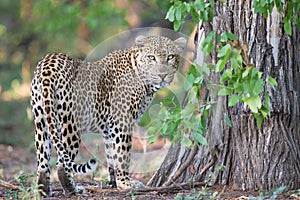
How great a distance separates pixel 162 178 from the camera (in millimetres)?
7770

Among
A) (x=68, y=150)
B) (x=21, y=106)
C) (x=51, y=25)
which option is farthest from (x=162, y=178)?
(x=21, y=106)

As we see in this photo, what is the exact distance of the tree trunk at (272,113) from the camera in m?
6.98

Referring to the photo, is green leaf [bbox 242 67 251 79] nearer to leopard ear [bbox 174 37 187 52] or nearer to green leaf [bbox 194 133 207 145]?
green leaf [bbox 194 133 207 145]

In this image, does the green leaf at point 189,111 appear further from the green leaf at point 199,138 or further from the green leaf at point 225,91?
the green leaf at point 225,91

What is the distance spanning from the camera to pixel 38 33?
20.7 metres

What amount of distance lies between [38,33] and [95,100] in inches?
515

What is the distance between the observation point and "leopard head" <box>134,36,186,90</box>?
8242 mm

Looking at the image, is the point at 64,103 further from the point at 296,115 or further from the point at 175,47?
the point at 296,115

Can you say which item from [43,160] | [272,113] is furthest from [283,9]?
[43,160]

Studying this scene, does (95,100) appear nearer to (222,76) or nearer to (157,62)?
(157,62)

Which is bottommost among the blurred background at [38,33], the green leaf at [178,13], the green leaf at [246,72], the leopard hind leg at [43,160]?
the leopard hind leg at [43,160]

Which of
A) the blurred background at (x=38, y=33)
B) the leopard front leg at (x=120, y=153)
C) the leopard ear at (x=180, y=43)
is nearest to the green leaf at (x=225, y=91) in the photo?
the leopard front leg at (x=120, y=153)

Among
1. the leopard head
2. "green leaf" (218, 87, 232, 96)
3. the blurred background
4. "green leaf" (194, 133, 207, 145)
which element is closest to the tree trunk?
"green leaf" (194, 133, 207, 145)

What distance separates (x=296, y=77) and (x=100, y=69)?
2177 millimetres
